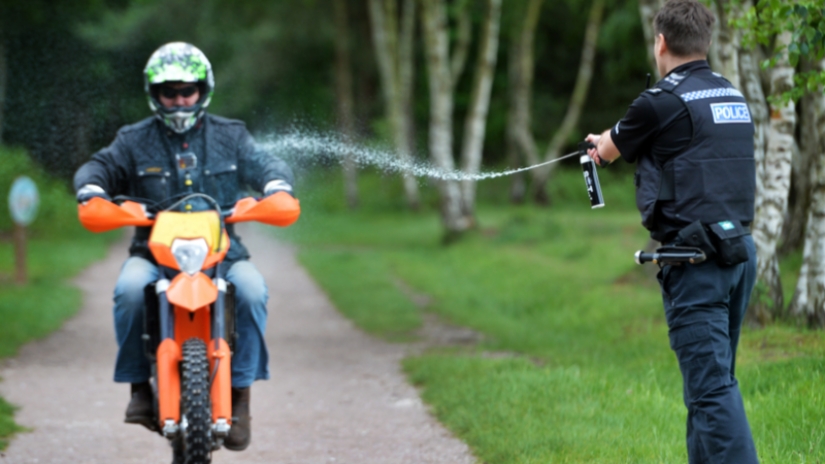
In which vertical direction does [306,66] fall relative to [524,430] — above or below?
above

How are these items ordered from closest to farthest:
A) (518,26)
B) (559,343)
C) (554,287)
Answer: (559,343) < (554,287) < (518,26)

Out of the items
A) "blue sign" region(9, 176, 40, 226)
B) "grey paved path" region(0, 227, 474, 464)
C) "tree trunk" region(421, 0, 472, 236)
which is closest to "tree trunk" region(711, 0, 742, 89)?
"grey paved path" region(0, 227, 474, 464)

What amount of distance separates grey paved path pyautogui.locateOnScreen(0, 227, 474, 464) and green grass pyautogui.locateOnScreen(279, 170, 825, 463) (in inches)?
12.8

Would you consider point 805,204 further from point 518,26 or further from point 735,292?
point 518,26

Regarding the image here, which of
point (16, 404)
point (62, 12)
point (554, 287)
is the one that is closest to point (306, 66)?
point (62, 12)

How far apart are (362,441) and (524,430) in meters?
1.04

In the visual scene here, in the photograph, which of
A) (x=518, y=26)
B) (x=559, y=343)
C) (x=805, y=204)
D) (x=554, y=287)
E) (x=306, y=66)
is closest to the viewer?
(x=559, y=343)

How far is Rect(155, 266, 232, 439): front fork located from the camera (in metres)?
4.85

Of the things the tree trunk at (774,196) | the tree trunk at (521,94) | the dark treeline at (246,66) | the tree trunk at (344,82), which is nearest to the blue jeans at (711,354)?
the tree trunk at (774,196)

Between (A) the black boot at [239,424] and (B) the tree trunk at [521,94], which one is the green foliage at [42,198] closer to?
(A) the black boot at [239,424]

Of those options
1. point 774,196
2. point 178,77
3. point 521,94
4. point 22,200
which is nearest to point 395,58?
point 521,94

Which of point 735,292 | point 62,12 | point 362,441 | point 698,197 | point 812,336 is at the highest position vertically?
point 62,12

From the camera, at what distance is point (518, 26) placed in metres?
28.9

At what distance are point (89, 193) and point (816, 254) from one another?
5125 mm
